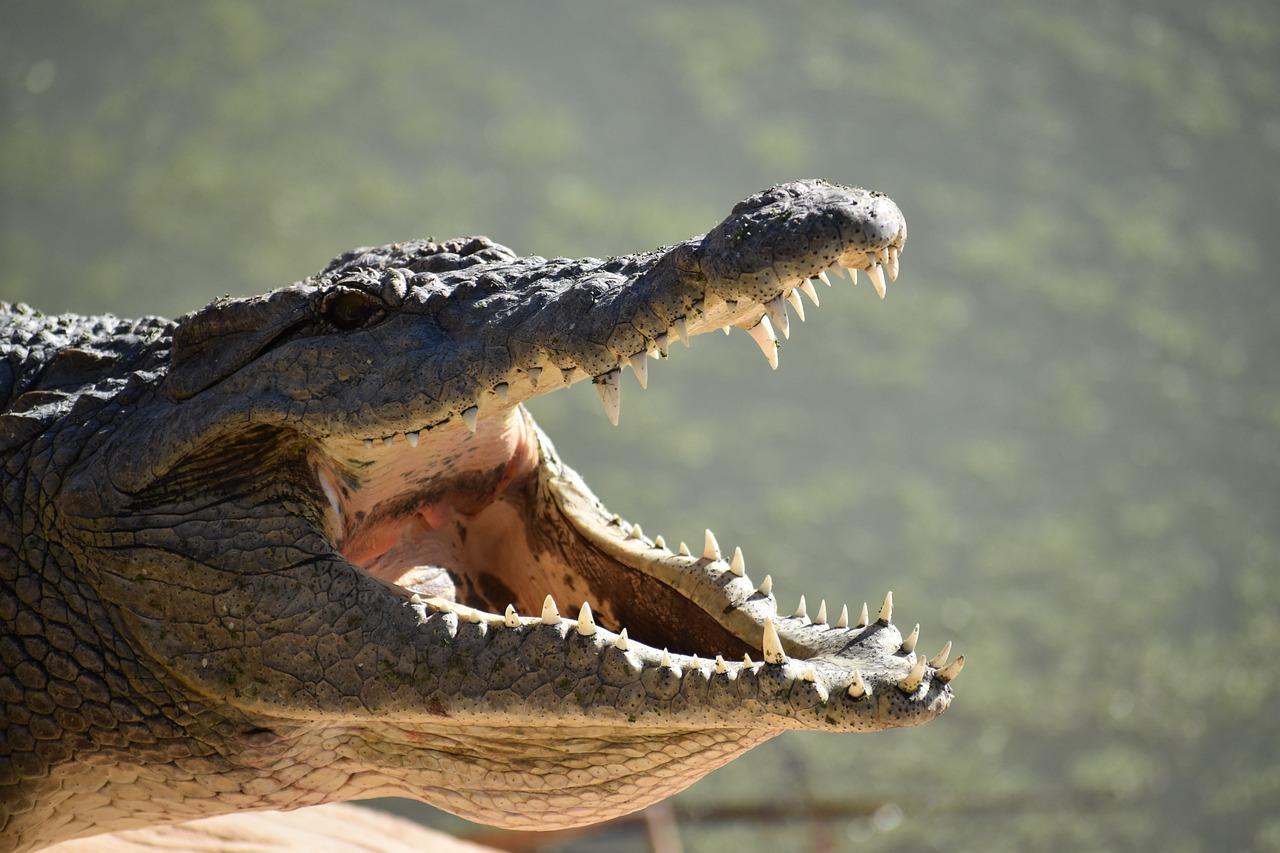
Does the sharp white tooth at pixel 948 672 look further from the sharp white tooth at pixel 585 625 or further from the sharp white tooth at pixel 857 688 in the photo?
the sharp white tooth at pixel 585 625

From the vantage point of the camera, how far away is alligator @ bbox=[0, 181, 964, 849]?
1.42 meters

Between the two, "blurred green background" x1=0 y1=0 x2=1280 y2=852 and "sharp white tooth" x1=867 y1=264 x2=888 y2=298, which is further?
"blurred green background" x1=0 y1=0 x2=1280 y2=852

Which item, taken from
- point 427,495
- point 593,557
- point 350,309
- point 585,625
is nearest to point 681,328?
point 585,625

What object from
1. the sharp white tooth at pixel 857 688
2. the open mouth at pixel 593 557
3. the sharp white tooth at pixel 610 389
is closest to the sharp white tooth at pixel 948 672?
the open mouth at pixel 593 557

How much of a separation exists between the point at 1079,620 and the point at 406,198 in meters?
4.67

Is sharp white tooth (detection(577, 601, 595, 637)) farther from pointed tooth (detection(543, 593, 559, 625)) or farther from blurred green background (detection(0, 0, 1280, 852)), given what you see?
blurred green background (detection(0, 0, 1280, 852))

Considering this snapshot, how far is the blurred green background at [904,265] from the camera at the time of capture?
263 inches

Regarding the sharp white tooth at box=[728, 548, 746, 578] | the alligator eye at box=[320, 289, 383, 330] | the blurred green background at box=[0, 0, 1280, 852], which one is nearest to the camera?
the alligator eye at box=[320, 289, 383, 330]

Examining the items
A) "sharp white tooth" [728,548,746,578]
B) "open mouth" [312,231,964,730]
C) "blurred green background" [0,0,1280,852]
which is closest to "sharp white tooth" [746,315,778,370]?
"open mouth" [312,231,964,730]

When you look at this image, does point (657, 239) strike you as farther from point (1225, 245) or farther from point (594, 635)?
point (594, 635)

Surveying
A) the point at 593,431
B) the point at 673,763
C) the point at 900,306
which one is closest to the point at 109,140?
the point at 593,431

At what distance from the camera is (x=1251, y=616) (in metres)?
7.28

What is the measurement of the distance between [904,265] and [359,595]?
22.8 ft

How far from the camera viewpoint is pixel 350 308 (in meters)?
1.63
